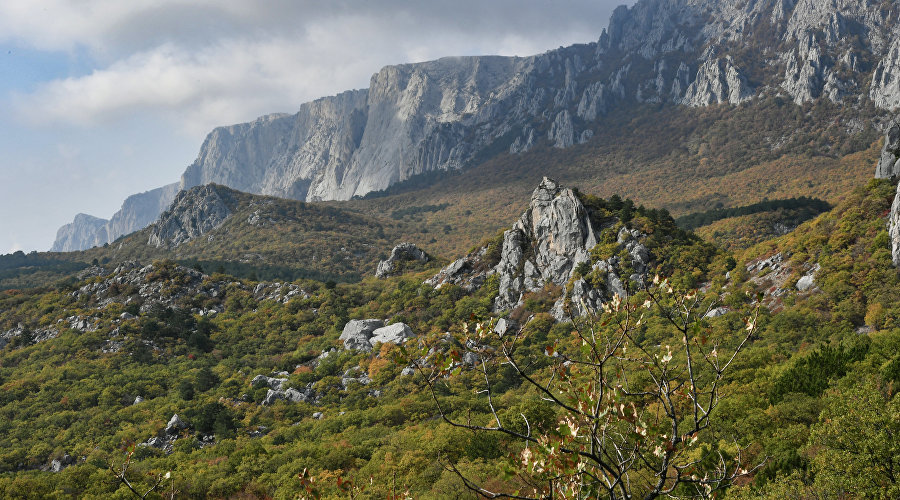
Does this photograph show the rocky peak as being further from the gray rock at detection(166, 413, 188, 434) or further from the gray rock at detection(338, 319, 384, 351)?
the gray rock at detection(166, 413, 188, 434)

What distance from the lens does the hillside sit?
79.7 feet

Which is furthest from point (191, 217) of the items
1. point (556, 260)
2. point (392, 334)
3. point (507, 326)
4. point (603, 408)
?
point (603, 408)

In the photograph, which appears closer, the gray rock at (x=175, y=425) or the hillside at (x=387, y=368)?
the hillside at (x=387, y=368)

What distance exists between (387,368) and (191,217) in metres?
130

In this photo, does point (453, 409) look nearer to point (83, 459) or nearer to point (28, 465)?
point (83, 459)

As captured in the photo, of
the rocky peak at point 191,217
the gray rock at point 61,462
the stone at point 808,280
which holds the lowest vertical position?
the gray rock at point 61,462

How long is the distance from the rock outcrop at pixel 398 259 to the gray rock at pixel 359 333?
25506mm

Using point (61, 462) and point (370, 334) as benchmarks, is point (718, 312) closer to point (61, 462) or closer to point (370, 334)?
point (370, 334)

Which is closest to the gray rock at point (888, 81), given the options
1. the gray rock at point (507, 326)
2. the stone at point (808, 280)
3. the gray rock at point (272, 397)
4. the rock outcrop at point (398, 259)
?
the stone at point (808, 280)

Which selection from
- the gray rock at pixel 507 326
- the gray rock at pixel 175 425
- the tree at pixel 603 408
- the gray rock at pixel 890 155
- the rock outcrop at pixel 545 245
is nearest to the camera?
the tree at pixel 603 408

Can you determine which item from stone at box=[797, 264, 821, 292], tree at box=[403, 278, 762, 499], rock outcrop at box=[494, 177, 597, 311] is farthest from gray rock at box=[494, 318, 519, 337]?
tree at box=[403, 278, 762, 499]

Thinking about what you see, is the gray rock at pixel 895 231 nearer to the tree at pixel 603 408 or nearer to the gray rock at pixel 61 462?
the tree at pixel 603 408

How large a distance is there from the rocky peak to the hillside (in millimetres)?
75588

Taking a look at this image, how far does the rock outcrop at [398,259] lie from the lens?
85.2 metres
